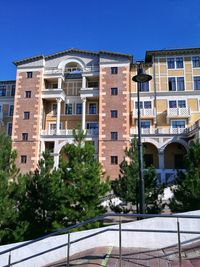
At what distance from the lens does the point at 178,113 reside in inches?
1412

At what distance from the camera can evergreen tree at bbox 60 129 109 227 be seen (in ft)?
40.5

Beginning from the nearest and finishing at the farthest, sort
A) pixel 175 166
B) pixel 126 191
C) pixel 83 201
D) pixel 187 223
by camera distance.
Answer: pixel 187 223 < pixel 83 201 < pixel 126 191 < pixel 175 166

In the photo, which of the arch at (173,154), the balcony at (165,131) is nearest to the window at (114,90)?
the balcony at (165,131)

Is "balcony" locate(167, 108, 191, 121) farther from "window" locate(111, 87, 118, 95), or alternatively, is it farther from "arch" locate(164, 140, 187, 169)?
"window" locate(111, 87, 118, 95)

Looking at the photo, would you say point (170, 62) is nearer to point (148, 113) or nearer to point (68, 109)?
point (148, 113)

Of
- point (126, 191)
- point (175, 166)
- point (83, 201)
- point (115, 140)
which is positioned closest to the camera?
point (83, 201)

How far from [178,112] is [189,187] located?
2463 centimetres

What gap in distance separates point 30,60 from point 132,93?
1600cm

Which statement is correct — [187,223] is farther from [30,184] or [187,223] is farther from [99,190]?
[30,184]

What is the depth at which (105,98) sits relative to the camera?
118ft

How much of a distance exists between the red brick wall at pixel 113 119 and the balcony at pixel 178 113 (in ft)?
19.7

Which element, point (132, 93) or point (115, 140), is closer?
point (115, 140)

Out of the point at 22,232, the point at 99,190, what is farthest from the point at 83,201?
the point at 22,232

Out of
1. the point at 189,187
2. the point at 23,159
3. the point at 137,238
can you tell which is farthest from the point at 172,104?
the point at 137,238
